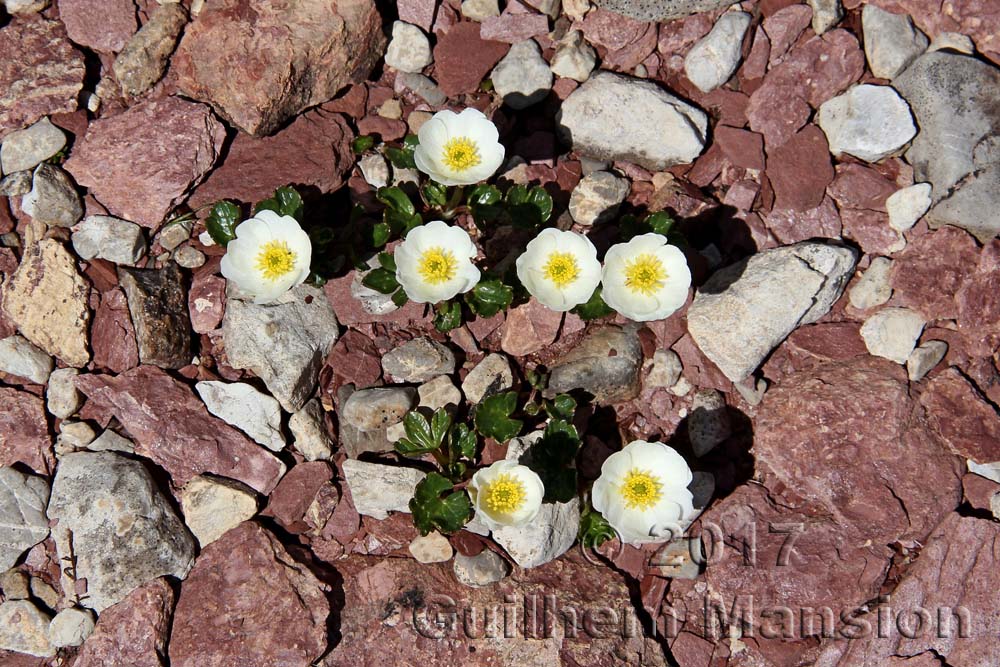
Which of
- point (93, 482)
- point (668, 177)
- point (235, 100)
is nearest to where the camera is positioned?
point (93, 482)

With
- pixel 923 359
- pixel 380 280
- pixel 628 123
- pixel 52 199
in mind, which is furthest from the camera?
Answer: pixel 628 123

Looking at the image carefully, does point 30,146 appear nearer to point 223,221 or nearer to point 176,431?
point 223,221

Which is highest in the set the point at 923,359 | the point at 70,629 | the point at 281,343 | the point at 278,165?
the point at 278,165

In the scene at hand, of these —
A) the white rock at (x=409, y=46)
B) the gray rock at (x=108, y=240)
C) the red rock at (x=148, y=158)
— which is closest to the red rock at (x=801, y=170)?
the white rock at (x=409, y=46)

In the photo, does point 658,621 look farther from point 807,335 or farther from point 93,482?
point 93,482

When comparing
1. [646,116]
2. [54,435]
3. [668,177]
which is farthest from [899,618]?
[54,435]

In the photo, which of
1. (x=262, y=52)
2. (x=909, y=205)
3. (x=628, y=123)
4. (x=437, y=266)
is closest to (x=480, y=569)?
(x=437, y=266)

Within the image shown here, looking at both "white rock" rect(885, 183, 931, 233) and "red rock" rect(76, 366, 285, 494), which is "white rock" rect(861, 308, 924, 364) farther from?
"red rock" rect(76, 366, 285, 494)
